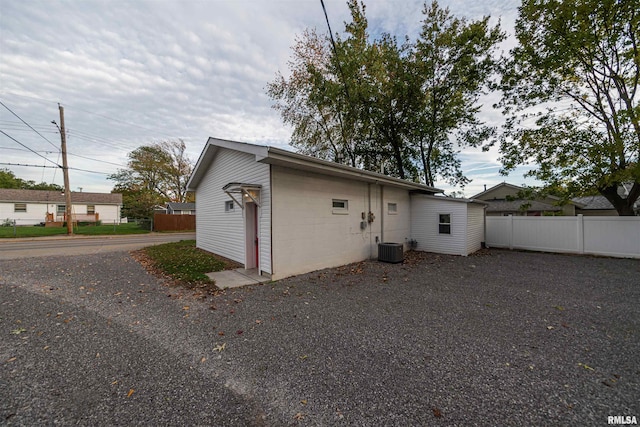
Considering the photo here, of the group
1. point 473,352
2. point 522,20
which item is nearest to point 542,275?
point 473,352

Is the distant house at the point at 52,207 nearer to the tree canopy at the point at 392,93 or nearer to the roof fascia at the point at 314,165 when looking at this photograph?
the tree canopy at the point at 392,93

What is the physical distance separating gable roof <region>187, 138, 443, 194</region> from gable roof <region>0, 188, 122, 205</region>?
28083mm

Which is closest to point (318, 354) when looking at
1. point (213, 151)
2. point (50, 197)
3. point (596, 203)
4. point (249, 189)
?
point (249, 189)

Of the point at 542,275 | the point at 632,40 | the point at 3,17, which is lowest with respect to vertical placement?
the point at 542,275

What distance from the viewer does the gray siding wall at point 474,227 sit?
33.8 feet

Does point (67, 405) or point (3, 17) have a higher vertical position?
point (3, 17)

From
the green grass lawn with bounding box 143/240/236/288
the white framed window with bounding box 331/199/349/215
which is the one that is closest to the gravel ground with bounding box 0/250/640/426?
the green grass lawn with bounding box 143/240/236/288

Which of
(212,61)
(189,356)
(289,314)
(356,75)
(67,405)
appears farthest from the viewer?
(356,75)

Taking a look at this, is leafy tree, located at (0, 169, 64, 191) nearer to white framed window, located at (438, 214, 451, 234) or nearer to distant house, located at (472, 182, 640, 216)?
white framed window, located at (438, 214, 451, 234)

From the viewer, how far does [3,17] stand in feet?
20.4

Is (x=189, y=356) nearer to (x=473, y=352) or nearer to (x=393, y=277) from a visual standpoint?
(x=473, y=352)

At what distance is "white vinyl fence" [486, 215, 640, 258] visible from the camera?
9.11 m

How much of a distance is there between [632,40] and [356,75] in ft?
35.9

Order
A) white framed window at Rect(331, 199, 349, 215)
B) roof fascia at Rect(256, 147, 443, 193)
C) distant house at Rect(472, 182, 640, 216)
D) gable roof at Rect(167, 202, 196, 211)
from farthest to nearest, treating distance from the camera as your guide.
A: gable roof at Rect(167, 202, 196, 211) < distant house at Rect(472, 182, 640, 216) < white framed window at Rect(331, 199, 349, 215) < roof fascia at Rect(256, 147, 443, 193)
